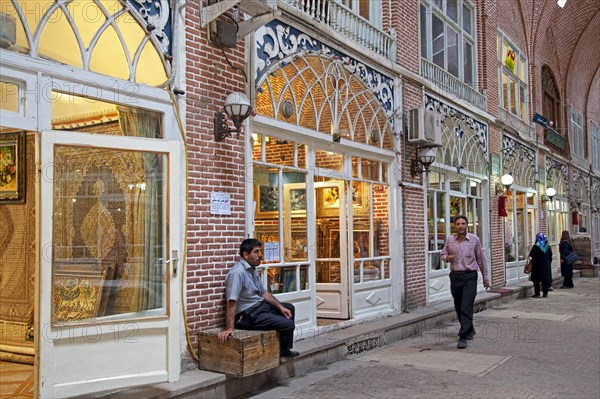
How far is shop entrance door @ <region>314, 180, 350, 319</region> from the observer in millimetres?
8875

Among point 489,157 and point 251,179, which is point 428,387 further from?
point 489,157

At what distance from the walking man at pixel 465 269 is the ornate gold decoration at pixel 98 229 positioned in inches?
A: 189

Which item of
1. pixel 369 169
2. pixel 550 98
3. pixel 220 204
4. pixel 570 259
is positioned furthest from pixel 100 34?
pixel 550 98

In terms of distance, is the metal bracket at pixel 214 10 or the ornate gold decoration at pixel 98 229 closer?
the ornate gold decoration at pixel 98 229

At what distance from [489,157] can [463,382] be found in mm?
9248

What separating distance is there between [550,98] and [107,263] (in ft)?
65.3

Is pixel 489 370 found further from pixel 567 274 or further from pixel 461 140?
pixel 567 274

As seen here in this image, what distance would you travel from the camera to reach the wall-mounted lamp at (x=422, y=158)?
1050cm

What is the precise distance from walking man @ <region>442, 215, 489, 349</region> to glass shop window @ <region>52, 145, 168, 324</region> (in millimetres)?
4365

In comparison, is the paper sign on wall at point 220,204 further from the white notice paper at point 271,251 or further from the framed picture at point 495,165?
the framed picture at point 495,165

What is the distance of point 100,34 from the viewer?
540 cm

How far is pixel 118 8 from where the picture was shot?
18.2ft

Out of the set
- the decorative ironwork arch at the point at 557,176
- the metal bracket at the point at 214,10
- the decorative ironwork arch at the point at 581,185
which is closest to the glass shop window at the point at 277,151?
the metal bracket at the point at 214,10

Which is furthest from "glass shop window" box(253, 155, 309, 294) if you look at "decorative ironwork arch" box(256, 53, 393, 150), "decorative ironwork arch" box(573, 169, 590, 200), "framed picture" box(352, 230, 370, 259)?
"decorative ironwork arch" box(573, 169, 590, 200)
